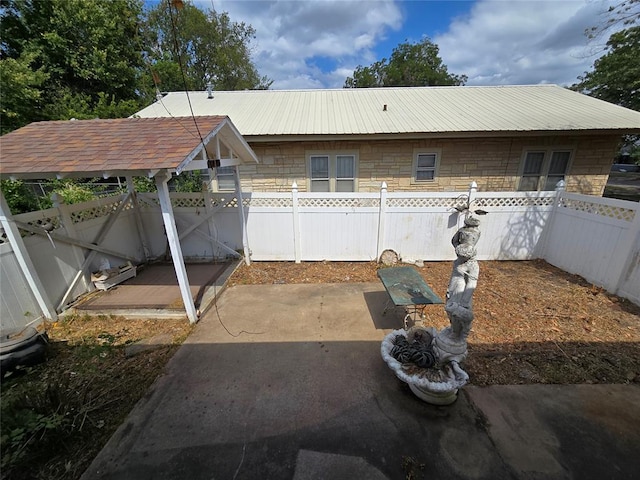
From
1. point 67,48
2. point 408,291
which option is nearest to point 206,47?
point 67,48

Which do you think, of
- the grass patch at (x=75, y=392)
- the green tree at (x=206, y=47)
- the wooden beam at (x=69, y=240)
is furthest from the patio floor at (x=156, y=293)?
Result: the green tree at (x=206, y=47)

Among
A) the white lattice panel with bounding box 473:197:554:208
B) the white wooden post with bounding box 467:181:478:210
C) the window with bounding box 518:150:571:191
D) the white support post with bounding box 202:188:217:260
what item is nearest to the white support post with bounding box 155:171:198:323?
the white support post with bounding box 202:188:217:260

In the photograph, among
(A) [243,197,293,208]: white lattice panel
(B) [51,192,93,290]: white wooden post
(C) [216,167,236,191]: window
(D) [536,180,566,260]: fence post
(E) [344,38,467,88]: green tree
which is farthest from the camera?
(E) [344,38,467,88]: green tree

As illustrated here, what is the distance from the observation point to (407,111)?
8625mm

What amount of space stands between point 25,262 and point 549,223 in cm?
991

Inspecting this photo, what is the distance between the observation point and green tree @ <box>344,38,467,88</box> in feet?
→ 96.5

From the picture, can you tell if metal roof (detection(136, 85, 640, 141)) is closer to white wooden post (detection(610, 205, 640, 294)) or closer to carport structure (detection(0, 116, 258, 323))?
carport structure (detection(0, 116, 258, 323))

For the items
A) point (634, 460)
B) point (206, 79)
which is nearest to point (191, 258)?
point (634, 460)

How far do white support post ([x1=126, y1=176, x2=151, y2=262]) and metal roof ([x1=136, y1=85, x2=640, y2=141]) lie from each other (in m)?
2.24

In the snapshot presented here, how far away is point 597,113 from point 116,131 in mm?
12491

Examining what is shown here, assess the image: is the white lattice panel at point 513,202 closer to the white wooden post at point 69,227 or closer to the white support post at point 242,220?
the white support post at point 242,220

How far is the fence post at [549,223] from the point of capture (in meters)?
5.62

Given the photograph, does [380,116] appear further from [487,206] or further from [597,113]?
[597,113]

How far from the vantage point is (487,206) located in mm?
5832
